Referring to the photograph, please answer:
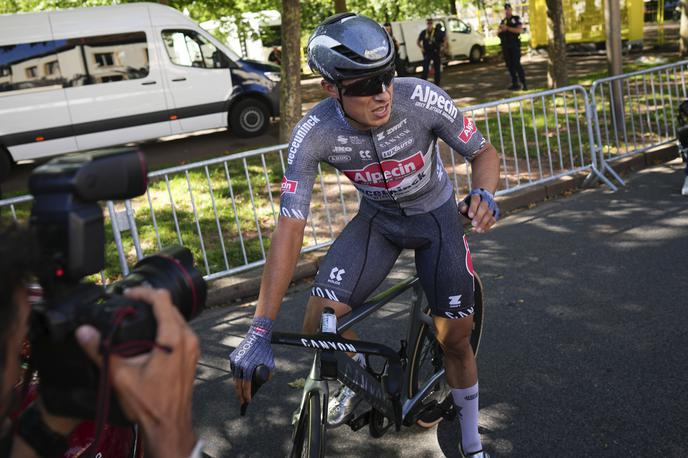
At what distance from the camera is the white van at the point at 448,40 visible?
27.0m

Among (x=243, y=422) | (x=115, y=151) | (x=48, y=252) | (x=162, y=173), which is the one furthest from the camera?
(x=162, y=173)

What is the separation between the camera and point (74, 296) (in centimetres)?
143

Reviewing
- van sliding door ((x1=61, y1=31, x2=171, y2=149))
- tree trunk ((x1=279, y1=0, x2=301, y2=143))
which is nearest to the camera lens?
tree trunk ((x1=279, y1=0, x2=301, y2=143))

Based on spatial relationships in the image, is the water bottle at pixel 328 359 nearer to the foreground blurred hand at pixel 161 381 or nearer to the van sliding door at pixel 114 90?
the foreground blurred hand at pixel 161 381

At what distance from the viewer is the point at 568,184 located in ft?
28.8

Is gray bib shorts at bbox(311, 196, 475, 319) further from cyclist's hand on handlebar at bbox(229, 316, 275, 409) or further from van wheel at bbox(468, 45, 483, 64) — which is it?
van wheel at bbox(468, 45, 483, 64)

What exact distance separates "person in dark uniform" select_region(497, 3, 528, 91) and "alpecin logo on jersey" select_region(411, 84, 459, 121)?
14441mm

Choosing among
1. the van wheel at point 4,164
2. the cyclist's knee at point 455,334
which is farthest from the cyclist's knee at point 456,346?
the van wheel at point 4,164

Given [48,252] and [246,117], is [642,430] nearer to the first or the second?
[48,252]

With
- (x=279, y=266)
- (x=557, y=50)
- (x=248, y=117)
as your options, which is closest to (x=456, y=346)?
(x=279, y=266)

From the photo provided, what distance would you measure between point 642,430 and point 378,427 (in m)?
1.38

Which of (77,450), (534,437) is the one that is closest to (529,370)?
(534,437)

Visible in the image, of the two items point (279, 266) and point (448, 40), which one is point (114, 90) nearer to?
point (279, 266)

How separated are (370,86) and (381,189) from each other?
1.76ft
